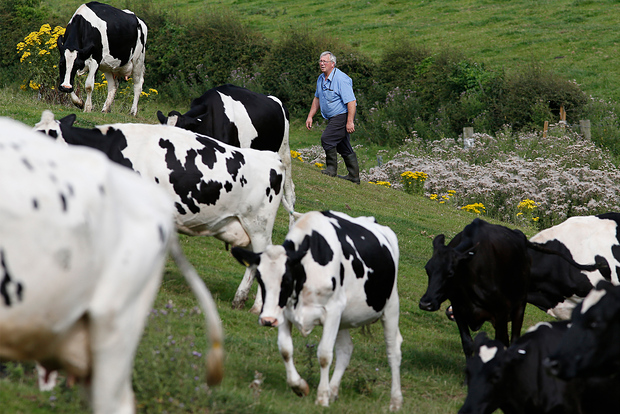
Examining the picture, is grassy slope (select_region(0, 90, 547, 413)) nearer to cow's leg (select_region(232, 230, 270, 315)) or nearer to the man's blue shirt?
cow's leg (select_region(232, 230, 270, 315))

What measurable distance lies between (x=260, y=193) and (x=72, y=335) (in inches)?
226

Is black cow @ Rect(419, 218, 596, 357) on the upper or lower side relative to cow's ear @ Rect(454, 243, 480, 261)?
lower

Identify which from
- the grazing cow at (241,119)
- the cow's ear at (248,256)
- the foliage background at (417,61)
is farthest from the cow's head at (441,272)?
the foliage background at (417,61)

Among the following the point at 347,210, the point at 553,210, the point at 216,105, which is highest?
the point at 216,105

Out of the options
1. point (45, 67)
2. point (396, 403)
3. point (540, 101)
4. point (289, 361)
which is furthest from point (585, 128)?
point (289, 361)

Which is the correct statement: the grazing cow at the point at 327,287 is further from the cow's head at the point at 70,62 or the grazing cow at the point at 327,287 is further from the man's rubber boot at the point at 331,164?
the man's rubber boot at the point at 331,164

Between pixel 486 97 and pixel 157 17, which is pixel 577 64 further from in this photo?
pixel 157 17

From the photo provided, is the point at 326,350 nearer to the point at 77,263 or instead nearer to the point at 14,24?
the point at 77,263

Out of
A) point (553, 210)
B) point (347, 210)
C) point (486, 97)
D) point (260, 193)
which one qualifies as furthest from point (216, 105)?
point (486, 97)

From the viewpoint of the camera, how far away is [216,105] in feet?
37.7

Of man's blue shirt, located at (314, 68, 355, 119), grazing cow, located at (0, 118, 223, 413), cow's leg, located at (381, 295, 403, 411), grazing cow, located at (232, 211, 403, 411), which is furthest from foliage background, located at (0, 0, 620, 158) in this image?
grazing cow, located at (0, 118, 223, 413)

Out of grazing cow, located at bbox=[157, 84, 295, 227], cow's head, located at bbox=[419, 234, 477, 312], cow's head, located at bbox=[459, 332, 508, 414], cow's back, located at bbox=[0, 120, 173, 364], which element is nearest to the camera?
cow's back, located at bbox=[0, 120, 173, 364]

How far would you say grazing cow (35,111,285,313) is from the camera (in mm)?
8477

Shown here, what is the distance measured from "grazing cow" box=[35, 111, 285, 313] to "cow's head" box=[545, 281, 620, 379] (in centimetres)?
430
